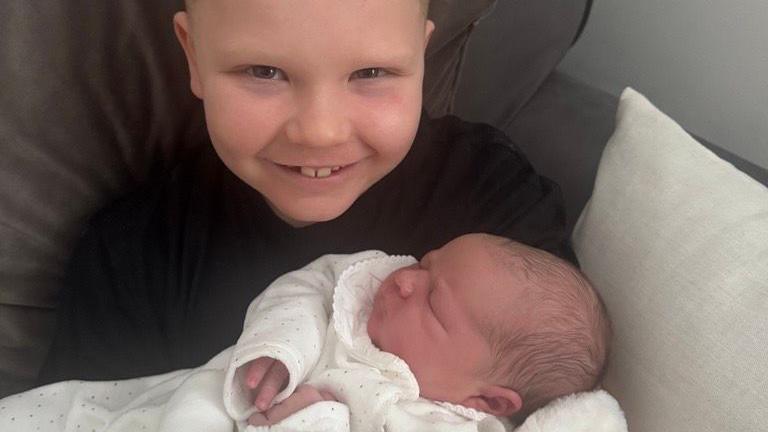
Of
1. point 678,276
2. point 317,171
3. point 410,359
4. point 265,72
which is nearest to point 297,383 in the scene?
point 410,359

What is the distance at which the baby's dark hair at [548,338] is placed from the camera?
92 cm

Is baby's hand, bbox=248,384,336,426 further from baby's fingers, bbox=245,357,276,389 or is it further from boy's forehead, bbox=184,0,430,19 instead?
boy's forehead, bbox=184,0,430,19

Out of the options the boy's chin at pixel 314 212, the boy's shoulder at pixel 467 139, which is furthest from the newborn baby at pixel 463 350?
the boy's shoulder at pixel 467 139

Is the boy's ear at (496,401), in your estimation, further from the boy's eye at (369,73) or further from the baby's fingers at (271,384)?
the boy's eye at (369,73)

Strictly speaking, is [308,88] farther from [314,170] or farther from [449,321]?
[449,321]

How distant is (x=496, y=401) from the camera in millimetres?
946

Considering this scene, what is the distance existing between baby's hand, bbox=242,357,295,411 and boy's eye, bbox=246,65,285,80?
312 millimetres

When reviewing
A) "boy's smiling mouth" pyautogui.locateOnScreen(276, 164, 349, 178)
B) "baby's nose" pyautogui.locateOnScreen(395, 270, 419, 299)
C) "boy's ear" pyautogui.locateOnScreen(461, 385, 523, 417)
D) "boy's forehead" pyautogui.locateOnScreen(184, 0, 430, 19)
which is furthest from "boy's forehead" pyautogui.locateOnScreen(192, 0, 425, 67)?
"boy's ear" pyautogui.locateOnScreen(461, 385, 523, 417)

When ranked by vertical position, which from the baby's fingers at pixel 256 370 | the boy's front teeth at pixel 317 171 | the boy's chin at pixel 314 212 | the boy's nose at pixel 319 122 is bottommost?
the baby's fingers at pixel 256 370

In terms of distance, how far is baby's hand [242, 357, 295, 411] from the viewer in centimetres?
89

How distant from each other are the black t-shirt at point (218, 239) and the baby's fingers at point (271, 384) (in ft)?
0.55

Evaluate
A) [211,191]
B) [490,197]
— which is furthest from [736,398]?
[211,191]

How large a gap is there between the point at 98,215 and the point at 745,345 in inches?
31.2

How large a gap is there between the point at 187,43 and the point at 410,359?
44 centimetres
